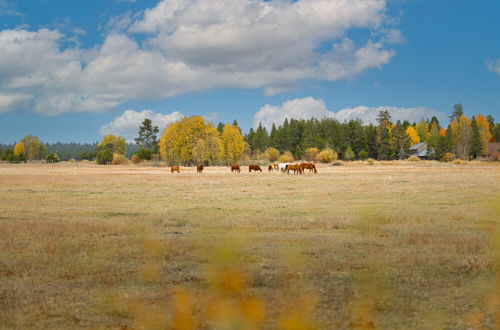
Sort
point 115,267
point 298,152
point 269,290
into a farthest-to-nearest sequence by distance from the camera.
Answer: point 298,152 < point 115,267 < point 269,290

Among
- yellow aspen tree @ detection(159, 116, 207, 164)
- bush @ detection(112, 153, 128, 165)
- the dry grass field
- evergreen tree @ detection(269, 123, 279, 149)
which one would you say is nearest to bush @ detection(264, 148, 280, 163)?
yellow aspen tree @ detection(159, 116, 207, 164)

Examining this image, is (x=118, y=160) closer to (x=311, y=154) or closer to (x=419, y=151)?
(x=311, y=154)

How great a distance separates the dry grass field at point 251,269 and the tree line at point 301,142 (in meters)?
85.4

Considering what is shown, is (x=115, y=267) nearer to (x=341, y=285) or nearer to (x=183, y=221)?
(x=341, y=285)

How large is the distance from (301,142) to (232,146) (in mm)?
40544

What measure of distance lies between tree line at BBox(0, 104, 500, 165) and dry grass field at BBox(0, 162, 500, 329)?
8538cm

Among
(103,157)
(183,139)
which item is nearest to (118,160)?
(103,157)

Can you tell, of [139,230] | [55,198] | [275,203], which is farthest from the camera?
[55,198]

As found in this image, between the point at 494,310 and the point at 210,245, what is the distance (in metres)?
7.59

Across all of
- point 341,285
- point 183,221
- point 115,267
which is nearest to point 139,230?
point 183,221

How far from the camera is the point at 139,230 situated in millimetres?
16156

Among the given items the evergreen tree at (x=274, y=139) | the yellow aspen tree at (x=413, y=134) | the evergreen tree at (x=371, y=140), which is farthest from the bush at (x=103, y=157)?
the yellow aspen tree at (x=413, y=134)

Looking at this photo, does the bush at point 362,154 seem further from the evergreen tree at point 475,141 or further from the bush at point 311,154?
the evergreen tree at point 475,141

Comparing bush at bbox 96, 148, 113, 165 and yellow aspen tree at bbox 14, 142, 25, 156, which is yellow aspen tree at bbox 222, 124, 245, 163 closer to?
bush at bbox 96, 148, 113, 165
